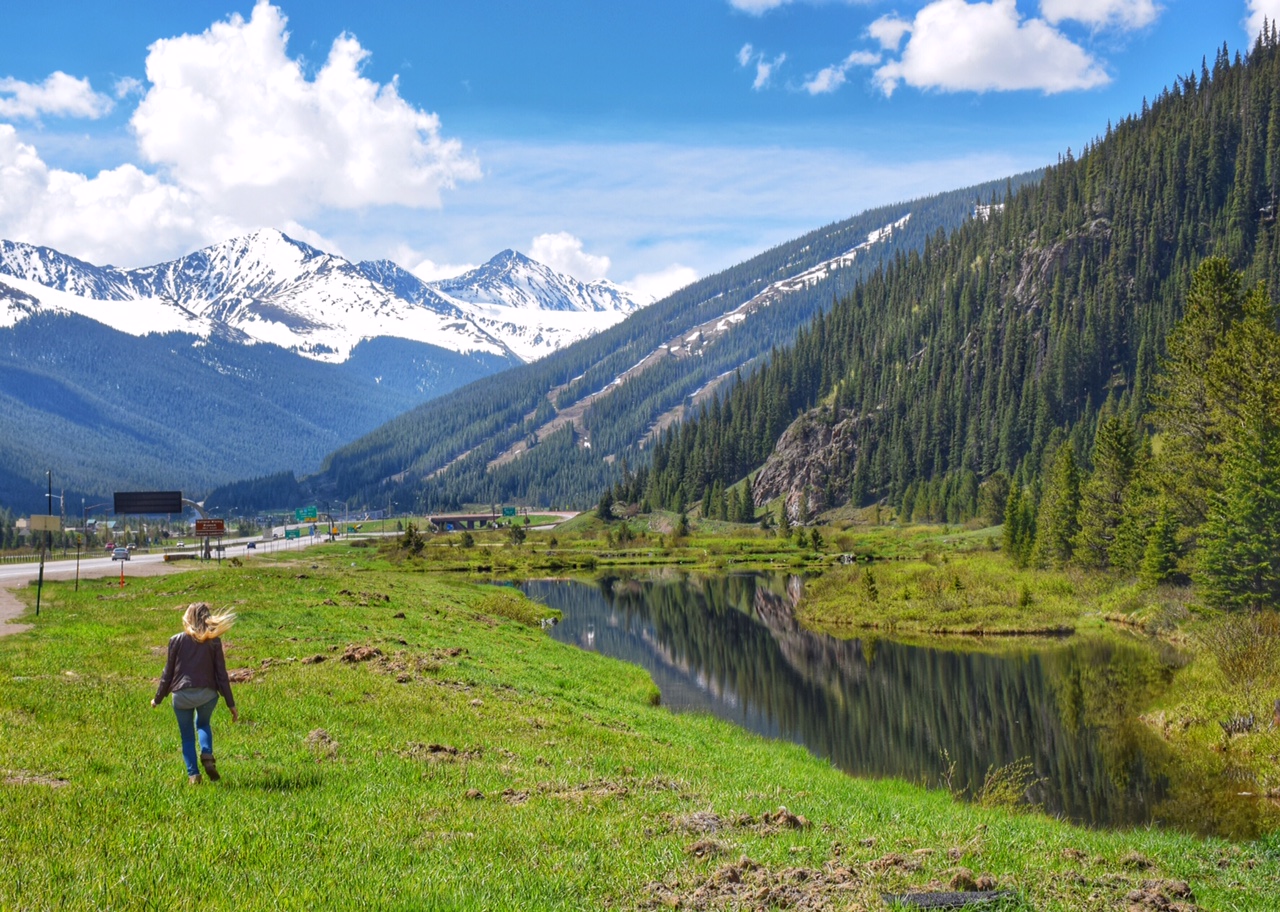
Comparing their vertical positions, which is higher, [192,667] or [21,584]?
[192,667]

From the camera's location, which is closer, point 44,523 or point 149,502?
point 44,523

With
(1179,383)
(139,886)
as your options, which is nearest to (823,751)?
(139,886)

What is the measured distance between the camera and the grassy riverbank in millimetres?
10336

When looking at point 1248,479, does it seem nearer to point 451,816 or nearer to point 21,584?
point 451,816

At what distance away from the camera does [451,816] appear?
44.3 ft

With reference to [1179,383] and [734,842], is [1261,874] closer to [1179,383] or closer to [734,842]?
[734,842]

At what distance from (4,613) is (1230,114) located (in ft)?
653

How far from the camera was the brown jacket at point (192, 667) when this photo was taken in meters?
14.2

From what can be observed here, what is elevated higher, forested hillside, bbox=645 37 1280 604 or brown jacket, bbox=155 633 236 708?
forested hillside, bbox=645 37 1280 604

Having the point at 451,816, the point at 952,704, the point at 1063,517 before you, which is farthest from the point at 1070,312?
the point at 451,816

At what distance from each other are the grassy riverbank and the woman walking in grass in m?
0.57

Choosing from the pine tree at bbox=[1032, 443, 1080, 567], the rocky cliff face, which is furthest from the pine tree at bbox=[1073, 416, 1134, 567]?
the rocky cliff face

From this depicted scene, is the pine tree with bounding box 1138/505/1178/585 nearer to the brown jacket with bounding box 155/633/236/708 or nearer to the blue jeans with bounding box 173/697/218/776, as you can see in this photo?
the brown jacket with bounding box 155/633/236/708

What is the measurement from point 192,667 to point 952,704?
33252mm
